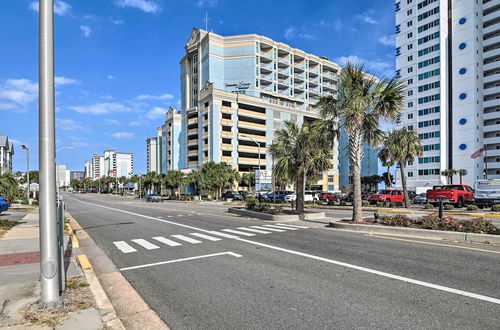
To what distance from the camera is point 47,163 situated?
489 centimetres

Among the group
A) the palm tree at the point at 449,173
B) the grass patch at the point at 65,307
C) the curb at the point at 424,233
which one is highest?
the palm tree at the point at 449,173

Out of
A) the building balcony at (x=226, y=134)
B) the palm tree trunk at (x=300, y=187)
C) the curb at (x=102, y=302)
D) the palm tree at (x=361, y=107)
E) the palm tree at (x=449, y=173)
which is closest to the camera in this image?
the curb at (x=102, y=302)

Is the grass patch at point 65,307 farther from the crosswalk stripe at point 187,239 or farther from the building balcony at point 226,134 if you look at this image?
the building balcony at point 226,134

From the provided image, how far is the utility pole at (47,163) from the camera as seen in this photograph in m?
4.84

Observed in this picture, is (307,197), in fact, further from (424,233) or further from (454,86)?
(454,86)

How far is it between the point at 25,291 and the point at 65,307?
1.43m

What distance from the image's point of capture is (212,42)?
79.5 metres

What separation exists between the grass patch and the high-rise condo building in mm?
65992

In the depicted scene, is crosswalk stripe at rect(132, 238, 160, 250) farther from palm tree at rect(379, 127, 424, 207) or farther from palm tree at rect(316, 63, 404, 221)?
palm tree at rect(379, 127, 424, 207)

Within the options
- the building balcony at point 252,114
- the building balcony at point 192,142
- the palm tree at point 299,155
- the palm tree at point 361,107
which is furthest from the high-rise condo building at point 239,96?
the palm tree at point 361,107

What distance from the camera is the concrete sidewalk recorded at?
429cm

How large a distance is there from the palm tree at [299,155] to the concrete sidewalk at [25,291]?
560 inches

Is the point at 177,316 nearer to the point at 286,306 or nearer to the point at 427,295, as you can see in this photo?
the point at 286,306

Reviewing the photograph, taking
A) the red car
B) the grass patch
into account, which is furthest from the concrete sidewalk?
the red car
